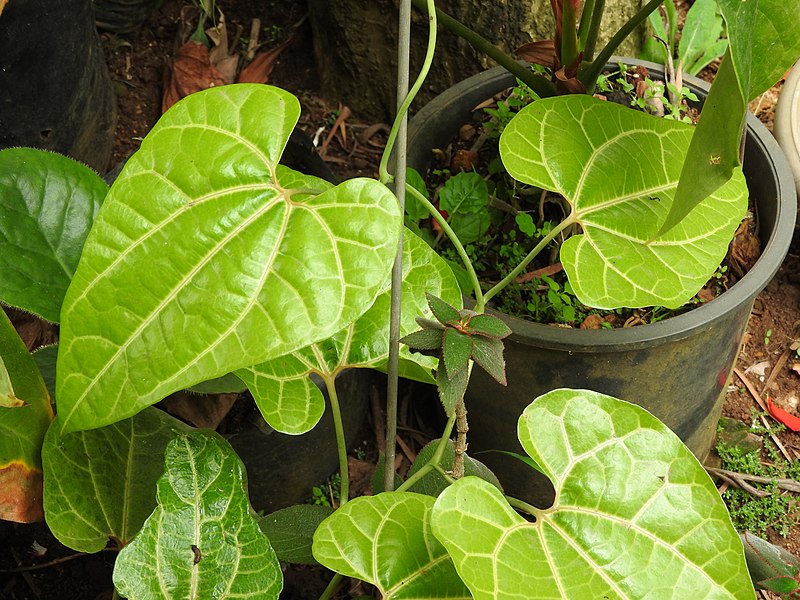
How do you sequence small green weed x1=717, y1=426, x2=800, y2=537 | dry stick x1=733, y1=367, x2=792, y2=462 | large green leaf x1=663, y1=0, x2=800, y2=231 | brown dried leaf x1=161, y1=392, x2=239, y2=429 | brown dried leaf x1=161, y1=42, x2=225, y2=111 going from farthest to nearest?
brown dried leaf x1=161, y1=42, x2=225, y2=111 → dry stick x1=733, y1=367, x2=792, y2=462 → small green weed x1=717, y1=426, x2=800, y2=537 → brown dried leaf x1=161, y1=392, x2=239, y2=429 → large green leaf x1=663, y1=0, x2=800, y2=231

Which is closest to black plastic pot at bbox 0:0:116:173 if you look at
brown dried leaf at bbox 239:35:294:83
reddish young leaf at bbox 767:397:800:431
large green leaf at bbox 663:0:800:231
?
brown dried leaf at bbox 239:35:294:83

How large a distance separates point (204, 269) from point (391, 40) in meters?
1.33

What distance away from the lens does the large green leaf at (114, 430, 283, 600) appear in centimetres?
82

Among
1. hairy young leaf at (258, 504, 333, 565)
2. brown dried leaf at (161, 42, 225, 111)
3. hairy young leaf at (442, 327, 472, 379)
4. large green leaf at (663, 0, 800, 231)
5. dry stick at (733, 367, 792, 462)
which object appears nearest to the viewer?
large green leaf at (663, 0, 800, 231)

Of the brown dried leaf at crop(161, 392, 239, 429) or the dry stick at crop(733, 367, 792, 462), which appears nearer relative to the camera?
the brown dried leaf at crop(161, 392, 239, 429)

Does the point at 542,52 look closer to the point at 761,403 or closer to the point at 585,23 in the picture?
the point at 585,23

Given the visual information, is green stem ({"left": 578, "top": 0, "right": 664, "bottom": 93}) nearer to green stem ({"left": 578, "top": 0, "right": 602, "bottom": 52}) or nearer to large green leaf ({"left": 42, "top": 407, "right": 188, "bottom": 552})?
green stem ({"left": 578, "top": 0, "right": 602, "bottom": 52})

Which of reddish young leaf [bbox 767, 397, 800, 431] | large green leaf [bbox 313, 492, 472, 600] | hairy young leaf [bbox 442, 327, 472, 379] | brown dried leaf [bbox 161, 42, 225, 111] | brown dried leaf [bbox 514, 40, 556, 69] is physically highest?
brown dried leaf [bbox 514, 40, 556, 69]

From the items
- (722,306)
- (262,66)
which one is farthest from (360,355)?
(262,66)

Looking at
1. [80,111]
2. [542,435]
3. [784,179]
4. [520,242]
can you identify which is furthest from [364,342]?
[80,111]

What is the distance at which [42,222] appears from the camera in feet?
3.06

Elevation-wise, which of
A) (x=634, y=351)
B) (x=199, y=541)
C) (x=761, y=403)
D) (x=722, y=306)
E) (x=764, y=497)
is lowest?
(x=764, y=497)

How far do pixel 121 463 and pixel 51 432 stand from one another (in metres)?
0.12

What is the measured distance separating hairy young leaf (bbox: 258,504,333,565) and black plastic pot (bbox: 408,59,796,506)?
1.30 feet
